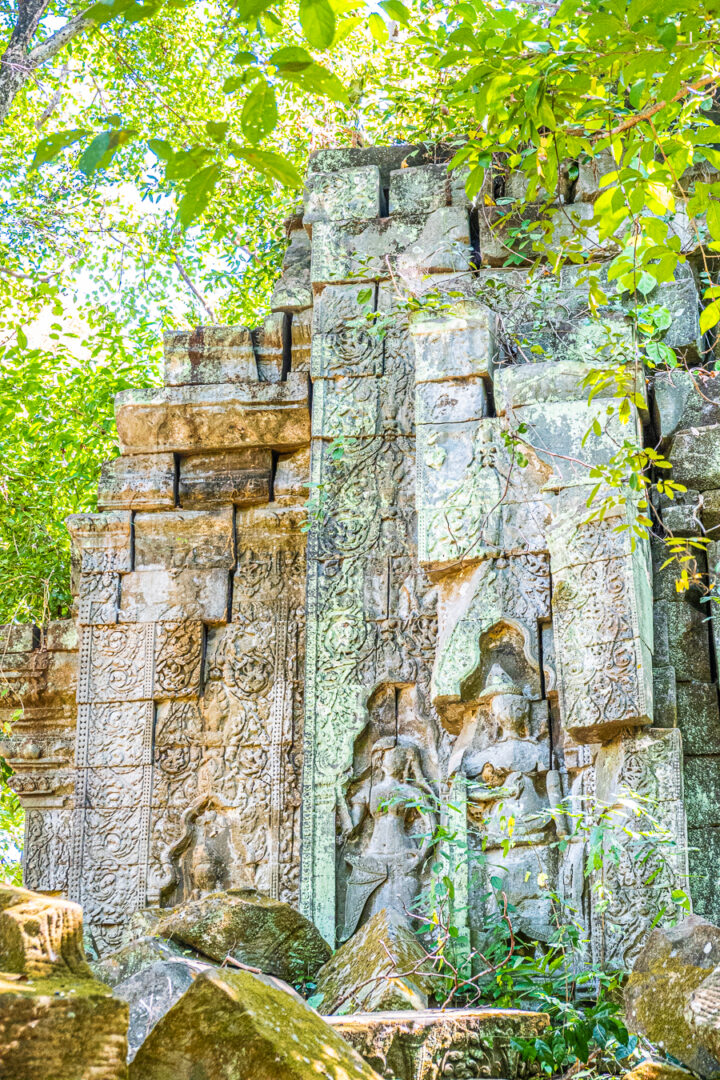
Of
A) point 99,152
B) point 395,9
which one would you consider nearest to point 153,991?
point 99,152

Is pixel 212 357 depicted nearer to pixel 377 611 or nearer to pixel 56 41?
pixel 377 611

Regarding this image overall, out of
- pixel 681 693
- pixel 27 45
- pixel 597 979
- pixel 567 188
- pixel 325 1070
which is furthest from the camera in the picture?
pixel 27 45

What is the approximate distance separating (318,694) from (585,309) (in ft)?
8.80

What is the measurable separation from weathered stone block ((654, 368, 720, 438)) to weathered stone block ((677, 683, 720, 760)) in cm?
141

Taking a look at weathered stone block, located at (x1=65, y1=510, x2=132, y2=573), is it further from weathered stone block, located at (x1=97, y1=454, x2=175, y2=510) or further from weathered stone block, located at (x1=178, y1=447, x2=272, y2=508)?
weathered stone block, located at (x1=178, y1=447, x2=272, y2=508)

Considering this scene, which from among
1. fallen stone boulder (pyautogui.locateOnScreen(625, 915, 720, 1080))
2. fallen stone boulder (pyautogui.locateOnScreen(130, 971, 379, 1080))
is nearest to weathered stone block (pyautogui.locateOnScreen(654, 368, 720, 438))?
fallen stone boulder (pyautogui.locateOnScreen(625, 915, 720, 1080))

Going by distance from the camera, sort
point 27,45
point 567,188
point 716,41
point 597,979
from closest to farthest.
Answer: point 716,41 → point 597,979 → point 567,188 → point 27,45

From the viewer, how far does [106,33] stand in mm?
12414

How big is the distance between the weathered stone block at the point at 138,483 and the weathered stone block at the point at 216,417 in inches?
3.3

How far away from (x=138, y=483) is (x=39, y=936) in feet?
20.2

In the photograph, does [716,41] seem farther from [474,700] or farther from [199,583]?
[199,583]

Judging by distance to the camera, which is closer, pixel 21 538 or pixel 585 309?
pixel 585 309

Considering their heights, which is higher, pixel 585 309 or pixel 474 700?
pixel 585 309

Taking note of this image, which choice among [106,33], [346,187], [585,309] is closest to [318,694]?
[585,309]
